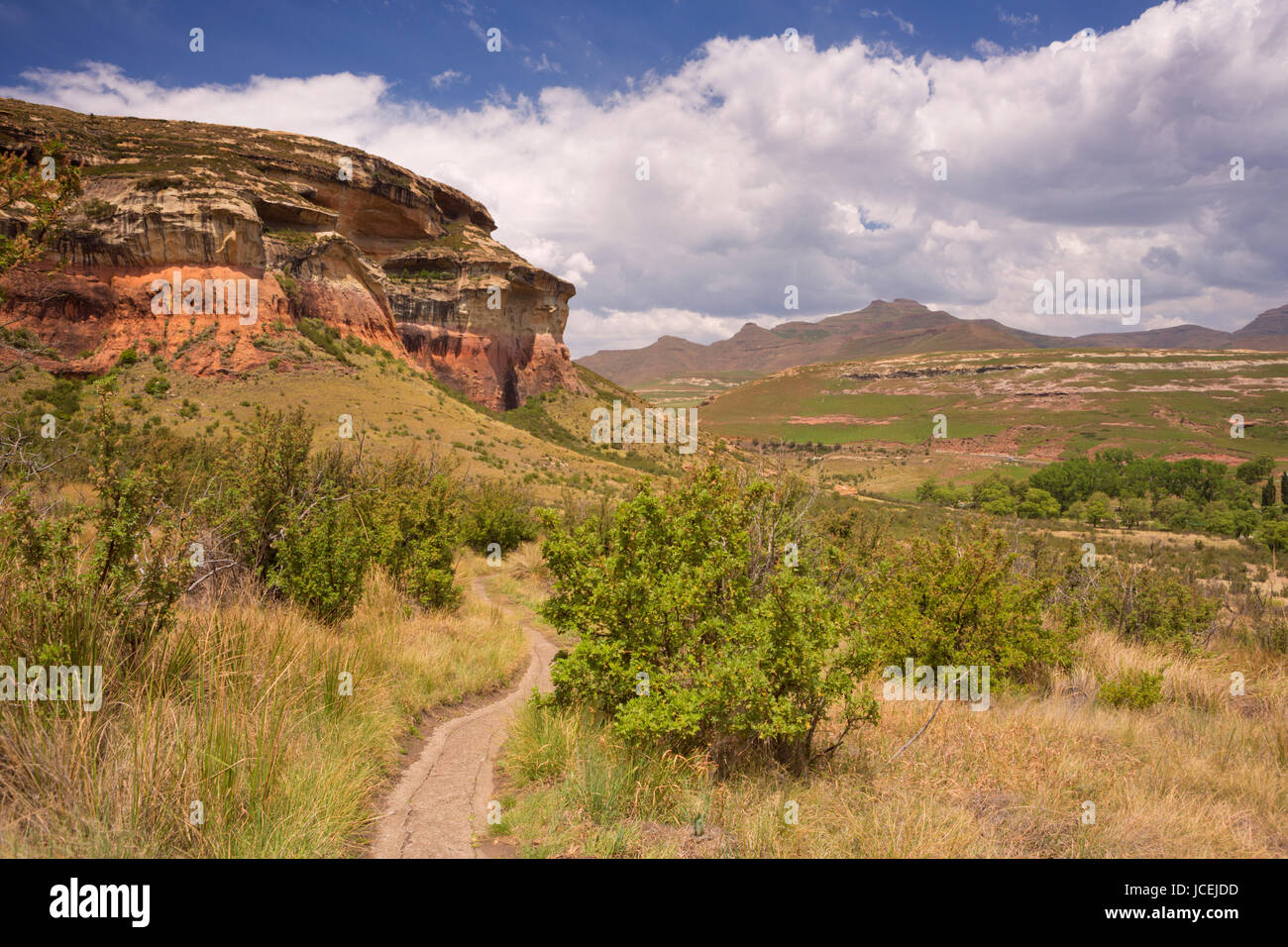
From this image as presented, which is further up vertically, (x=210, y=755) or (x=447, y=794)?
(x=210, y=755)

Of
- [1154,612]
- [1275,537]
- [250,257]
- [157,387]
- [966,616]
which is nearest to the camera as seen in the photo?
[966,616]

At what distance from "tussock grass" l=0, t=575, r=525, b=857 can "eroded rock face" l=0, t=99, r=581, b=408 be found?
2807 cm

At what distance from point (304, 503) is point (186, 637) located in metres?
3.65

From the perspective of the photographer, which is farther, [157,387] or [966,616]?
[157,387]

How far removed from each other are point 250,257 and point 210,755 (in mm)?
42917

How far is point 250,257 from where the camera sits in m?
37.3

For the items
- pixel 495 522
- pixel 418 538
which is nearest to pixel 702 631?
pixel 418 538

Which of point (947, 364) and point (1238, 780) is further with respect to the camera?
point (947, 364)

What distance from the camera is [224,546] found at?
654cm

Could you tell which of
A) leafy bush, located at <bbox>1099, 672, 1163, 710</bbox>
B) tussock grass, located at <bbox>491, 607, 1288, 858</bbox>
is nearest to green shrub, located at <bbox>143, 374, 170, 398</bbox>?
tussock grass, located at <bbox>491, 607, 1288, 858</bbox>

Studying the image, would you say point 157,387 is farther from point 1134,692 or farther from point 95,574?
point 1134,692

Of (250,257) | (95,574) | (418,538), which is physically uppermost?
(250,257)
